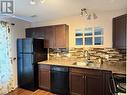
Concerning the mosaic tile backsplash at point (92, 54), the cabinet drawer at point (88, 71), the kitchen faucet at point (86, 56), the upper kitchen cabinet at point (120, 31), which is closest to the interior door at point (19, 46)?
the mosaic tile backsplash at point (92, 54)

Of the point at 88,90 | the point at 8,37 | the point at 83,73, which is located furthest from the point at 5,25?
the point at 88,90

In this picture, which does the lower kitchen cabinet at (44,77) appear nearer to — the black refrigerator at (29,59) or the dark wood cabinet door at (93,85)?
the black refrigerator at (29,59)

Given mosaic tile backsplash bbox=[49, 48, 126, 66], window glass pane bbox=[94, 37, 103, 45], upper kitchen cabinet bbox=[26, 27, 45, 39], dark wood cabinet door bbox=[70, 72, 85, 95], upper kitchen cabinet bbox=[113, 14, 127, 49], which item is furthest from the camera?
upper kitchen cabinet bbox=[26, 27, 45, 39]

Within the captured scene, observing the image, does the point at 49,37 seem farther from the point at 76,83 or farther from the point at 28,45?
the point at 76,83

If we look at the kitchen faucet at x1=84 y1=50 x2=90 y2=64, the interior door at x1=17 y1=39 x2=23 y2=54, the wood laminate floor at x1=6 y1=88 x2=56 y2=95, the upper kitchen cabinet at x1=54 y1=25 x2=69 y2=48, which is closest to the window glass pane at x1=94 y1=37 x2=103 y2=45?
the kitchen faucet at x1=84 y1=50 x2=90 y2=64

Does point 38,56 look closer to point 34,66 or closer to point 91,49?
point 34,66

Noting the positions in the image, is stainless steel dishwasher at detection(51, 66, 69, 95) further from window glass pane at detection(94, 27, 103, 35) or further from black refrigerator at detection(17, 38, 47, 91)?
window glass pane at detection(94, 27, 103, 35)

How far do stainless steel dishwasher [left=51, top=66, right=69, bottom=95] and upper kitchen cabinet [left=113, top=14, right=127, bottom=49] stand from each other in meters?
1.42

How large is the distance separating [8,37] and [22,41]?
1.35 feet

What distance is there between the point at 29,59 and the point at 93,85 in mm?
1964

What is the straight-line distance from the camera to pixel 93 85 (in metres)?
2.73

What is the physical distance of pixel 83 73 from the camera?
2.85 meters

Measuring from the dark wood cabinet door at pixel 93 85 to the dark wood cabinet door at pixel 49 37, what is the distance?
1523mm

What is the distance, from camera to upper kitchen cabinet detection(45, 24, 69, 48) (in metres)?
3.47
